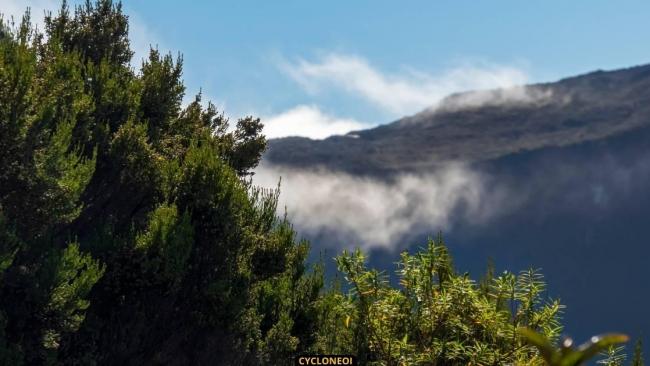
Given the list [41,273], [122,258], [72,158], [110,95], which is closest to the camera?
[41,273]

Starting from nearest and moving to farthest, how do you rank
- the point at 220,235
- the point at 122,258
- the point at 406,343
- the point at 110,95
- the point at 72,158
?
the point at 406,343
the point at 72,158
the point at 122,258
the point at 220,235
the point at 110,95

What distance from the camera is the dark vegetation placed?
11.9 m

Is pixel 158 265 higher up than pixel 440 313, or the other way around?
pixel 158 265

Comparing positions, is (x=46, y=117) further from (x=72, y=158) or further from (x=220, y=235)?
(x=220, y=235)

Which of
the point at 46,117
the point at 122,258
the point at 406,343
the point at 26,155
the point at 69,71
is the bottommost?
the point at 406,343

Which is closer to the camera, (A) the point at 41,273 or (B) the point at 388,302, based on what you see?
(B) the point at 388,302

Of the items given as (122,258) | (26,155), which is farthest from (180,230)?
(26,155)

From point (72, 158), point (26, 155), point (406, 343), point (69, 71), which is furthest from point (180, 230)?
point (406, 343)

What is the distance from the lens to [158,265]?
15.5 metres

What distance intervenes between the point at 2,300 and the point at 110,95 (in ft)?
23.0

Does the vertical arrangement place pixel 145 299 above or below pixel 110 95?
Result: below

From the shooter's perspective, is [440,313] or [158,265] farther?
[158,265]

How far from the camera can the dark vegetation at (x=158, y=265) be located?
11.9 meters

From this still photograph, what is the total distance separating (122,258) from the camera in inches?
617
